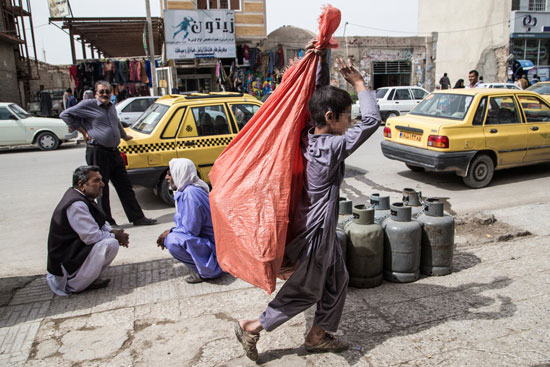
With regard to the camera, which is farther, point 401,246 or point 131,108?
point 131,108

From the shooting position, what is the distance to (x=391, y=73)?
24.3 m

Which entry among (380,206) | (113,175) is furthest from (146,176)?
(380,206)

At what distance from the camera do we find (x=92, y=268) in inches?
150

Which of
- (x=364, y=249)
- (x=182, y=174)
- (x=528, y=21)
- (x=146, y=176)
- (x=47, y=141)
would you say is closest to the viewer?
(x=364, y=249)

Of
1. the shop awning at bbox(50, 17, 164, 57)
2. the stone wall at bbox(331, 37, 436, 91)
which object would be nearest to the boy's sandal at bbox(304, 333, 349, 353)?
the shop awning at bbox(50, 17, 164, 57)

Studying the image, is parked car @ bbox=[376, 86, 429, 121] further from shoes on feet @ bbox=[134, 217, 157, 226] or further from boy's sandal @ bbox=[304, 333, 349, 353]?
boy's sandal @ bbox=[304, 333, 349, 353]

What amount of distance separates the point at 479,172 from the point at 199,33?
1517cm

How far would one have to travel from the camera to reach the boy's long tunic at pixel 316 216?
2506mm

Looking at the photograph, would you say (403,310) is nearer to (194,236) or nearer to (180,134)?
(194,236)

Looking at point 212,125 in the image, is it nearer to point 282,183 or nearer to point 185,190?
point 185,190

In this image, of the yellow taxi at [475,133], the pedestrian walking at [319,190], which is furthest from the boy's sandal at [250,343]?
the yellow taxi at [475,133]

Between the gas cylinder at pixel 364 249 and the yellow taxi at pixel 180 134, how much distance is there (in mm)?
3087

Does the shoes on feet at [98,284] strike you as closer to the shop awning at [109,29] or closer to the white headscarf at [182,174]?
the white headscarf at [182,174]

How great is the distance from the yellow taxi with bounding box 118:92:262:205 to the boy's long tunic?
3.84 m
